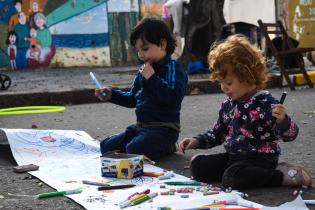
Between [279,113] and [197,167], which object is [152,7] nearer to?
[197,167]

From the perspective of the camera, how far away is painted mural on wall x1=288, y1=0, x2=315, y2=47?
14.8 metres

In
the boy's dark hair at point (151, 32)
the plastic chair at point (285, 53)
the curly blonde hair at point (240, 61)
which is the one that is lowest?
the plastic chair at point (285, 53)

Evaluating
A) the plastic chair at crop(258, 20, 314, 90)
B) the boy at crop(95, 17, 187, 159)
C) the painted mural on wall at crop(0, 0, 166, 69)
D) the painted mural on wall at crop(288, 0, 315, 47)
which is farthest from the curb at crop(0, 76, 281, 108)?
the painted mural on wall at crop(0, 0, 166, 69)

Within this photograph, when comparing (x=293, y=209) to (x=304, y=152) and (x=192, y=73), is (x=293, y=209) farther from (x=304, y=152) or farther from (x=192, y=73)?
(x=192, y=73)

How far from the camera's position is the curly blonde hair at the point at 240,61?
3.04 meters

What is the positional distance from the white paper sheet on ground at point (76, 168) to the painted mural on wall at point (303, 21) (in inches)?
445

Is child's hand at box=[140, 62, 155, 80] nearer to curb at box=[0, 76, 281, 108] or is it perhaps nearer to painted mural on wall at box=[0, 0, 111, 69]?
curb at box=[0, 76, 281, 108]

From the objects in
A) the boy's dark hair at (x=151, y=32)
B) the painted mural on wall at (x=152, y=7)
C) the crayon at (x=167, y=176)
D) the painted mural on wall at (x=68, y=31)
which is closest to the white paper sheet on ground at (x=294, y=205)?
the crayon at (x=167, y=176)

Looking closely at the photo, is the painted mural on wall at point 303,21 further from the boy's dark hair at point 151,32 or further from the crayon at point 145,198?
the crayon at point 145,198

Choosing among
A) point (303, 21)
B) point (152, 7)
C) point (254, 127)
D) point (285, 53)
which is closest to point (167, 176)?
point (254, 127)

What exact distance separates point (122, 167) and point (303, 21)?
495 inches

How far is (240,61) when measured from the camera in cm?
304

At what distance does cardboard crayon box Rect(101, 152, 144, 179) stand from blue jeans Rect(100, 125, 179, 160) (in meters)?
0.52

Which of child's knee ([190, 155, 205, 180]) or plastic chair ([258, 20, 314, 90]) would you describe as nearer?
child's knee ([190, 155, 205, 180])
